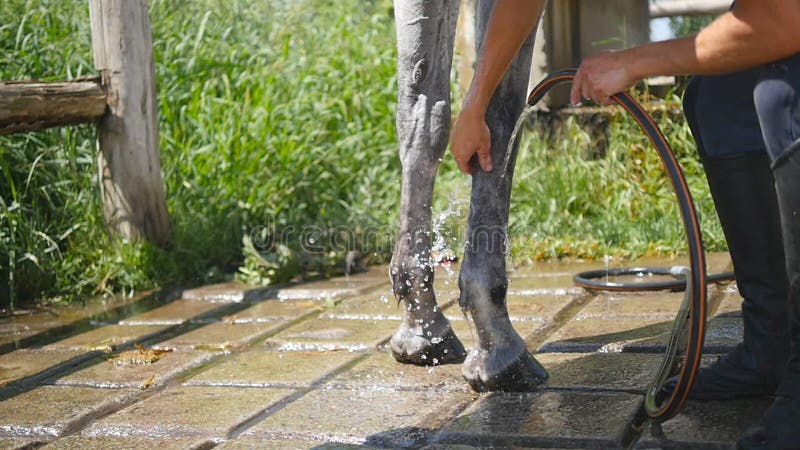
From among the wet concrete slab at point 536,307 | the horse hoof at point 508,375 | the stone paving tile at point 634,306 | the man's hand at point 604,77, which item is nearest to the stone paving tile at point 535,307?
the wet concrete slab at point 536,307

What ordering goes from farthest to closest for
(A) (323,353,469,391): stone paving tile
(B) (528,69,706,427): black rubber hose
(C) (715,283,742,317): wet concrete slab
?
(C) (715,283,742,317): wet concrete slab
(A) (323,353,469,391): stone paving tile
(B) (528,69,706,427): black rubber hose

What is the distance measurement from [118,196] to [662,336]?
2.78m

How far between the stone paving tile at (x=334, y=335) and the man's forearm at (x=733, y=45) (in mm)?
1583

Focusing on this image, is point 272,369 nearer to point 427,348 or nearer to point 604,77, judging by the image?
point 427,348

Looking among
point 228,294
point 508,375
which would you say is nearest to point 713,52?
point 508,375

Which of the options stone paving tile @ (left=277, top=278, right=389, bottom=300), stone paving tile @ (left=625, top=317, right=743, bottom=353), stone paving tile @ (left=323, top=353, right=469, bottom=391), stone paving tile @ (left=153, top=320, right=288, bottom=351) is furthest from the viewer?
stone paving tile @ (left=277, top=278, right=389, bottom=300)

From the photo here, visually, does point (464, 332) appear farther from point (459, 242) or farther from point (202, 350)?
point (459, 242)

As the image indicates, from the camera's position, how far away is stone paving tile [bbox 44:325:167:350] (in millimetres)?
3760

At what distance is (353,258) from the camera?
201 inches

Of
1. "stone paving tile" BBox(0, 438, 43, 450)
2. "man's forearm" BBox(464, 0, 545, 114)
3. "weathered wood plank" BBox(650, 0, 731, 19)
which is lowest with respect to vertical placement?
"stone paving tile" BBox(0, 438, 43, 450)

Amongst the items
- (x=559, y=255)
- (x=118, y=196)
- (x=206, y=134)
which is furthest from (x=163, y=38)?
(x=559, y=255)

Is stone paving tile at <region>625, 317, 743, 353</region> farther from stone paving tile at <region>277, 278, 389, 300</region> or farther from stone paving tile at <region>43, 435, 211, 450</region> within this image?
stone paving tile at <region>277, 278, 389, 300</region>

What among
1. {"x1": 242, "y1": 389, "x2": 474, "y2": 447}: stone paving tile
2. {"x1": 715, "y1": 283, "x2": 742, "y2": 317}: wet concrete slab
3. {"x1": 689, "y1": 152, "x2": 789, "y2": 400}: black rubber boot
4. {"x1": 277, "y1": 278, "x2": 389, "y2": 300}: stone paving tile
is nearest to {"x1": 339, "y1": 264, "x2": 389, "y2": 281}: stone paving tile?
{"x1": 277, "y1": 278, "x2": 389, "y2": 300}: stone paving tile

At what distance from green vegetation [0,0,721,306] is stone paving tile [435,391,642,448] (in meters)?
2.24
